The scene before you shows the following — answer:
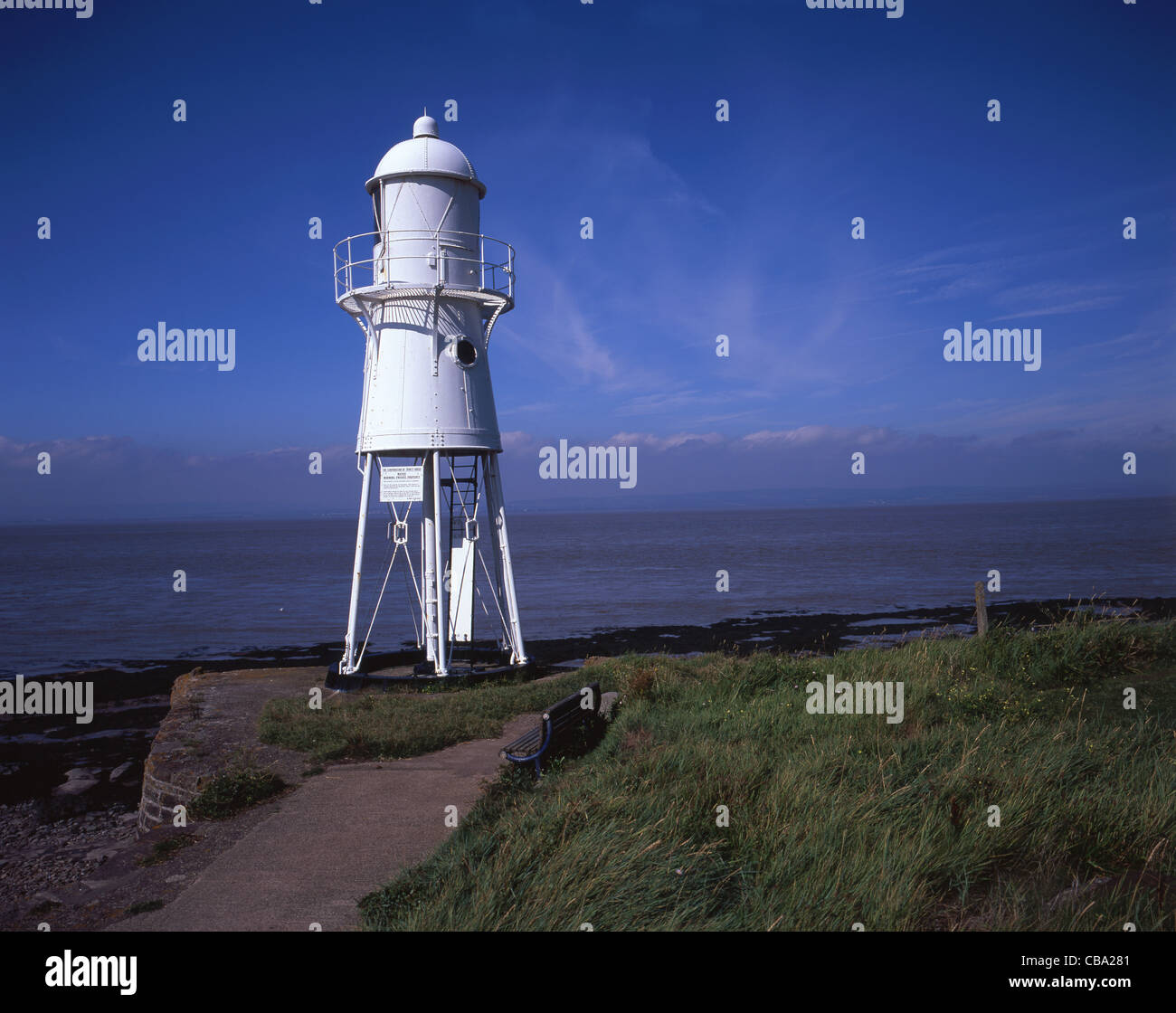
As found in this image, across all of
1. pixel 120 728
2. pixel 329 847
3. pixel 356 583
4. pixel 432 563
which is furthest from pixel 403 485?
pixel 329 847

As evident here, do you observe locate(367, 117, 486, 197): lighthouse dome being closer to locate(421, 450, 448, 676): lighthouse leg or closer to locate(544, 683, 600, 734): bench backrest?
locate(421, 450, 448, 676): lighthouse leg

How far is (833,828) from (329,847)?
492cm

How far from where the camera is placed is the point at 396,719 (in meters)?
13.4

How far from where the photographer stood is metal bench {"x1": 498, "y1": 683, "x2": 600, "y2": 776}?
392 inches

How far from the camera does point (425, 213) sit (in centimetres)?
1778

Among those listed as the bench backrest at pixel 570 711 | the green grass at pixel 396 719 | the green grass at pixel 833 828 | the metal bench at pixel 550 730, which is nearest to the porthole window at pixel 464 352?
the green grass at pixel 396 719

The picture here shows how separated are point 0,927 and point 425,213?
47.1 feet

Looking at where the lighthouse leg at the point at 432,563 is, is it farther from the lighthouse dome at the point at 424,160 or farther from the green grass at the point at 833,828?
the green grass at the point at 833,828

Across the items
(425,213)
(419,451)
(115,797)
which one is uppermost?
(425,213)

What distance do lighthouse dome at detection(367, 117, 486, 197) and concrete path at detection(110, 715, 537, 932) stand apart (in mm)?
12226

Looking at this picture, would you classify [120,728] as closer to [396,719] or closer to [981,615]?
[396,719]

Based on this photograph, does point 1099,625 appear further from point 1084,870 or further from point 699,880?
point 699,880
